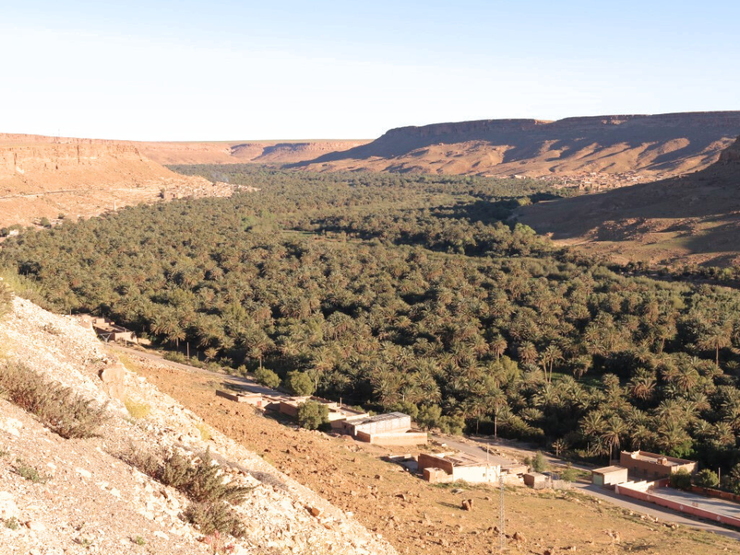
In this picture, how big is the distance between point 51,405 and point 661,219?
7826 cm

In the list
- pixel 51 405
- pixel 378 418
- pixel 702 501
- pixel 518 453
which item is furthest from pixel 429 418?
pixel 51 405

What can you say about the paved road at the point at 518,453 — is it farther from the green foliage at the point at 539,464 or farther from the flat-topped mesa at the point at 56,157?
the flat-topped mesa at the point at 56,157

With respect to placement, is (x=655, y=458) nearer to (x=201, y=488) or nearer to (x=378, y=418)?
(x=378, y=418)

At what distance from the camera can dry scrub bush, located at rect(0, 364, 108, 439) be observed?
10.3 metres

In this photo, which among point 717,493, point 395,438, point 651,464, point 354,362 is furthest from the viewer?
point 354,362

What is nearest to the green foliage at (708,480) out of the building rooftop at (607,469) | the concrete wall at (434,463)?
the building rooftop at (607,469)

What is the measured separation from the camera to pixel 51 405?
10.5 m

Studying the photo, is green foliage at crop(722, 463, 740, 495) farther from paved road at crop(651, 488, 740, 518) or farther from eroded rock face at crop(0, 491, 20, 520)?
eroded rock face at crop(0, 491, 20, 520)

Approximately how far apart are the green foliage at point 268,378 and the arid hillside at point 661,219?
44335mm

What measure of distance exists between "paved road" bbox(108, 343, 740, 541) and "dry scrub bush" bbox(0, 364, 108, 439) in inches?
644

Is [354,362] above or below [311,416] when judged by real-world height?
below

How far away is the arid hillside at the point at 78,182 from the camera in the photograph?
3745 inches

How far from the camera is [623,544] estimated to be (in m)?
18.3

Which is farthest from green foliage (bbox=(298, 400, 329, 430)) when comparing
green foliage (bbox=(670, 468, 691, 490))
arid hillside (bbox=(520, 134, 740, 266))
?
arid hillside (bbox=(520, 134, 740, 266))
